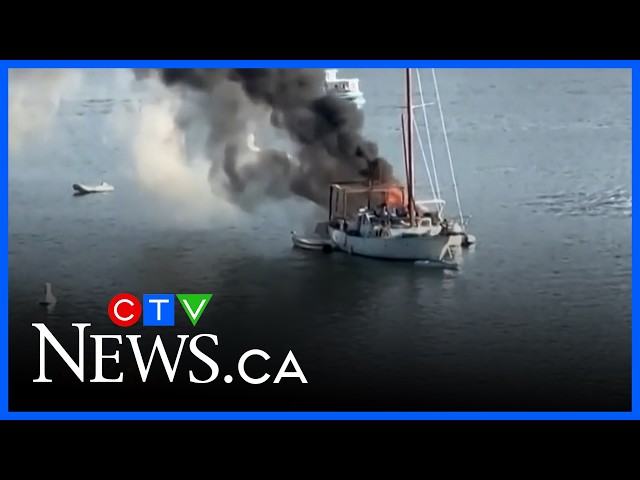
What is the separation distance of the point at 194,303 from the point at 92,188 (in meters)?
0.52

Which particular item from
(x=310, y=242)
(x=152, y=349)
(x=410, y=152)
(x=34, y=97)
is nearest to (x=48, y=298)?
(x=152, y=349)

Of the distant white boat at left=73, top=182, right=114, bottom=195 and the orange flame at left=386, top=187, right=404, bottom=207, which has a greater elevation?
the distant white boat at left=73, top=182, right=114, bottom=195

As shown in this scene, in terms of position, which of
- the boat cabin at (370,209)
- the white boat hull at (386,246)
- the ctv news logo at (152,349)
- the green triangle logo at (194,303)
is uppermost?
the boat cabin at (370,209)

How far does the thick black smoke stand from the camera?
18.5ft

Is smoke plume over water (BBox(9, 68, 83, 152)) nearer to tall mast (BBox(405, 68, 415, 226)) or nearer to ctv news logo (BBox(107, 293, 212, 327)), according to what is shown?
ctv news logo (BBox(107, 293, 212, 327))

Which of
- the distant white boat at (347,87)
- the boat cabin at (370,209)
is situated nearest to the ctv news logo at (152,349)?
the boat cabin at (370,209)

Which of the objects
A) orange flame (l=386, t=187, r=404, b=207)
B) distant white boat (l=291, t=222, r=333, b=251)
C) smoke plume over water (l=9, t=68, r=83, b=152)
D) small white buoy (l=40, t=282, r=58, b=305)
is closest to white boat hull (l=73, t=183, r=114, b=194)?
smoke plume over water (l=9, t=68, r=83, b=152)

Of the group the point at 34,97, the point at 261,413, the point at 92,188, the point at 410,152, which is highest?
the point at 34,97

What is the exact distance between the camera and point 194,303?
562cm

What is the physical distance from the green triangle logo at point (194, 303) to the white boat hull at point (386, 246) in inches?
19.1

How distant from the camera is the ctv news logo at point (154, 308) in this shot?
5609 mm

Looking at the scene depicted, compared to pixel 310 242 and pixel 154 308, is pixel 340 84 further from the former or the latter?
pixel 154 308

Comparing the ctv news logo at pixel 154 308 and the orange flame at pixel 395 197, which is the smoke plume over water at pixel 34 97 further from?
the orange flame at pixel 395 197

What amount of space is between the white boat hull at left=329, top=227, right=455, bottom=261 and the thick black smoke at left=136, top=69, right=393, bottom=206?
15 cm
